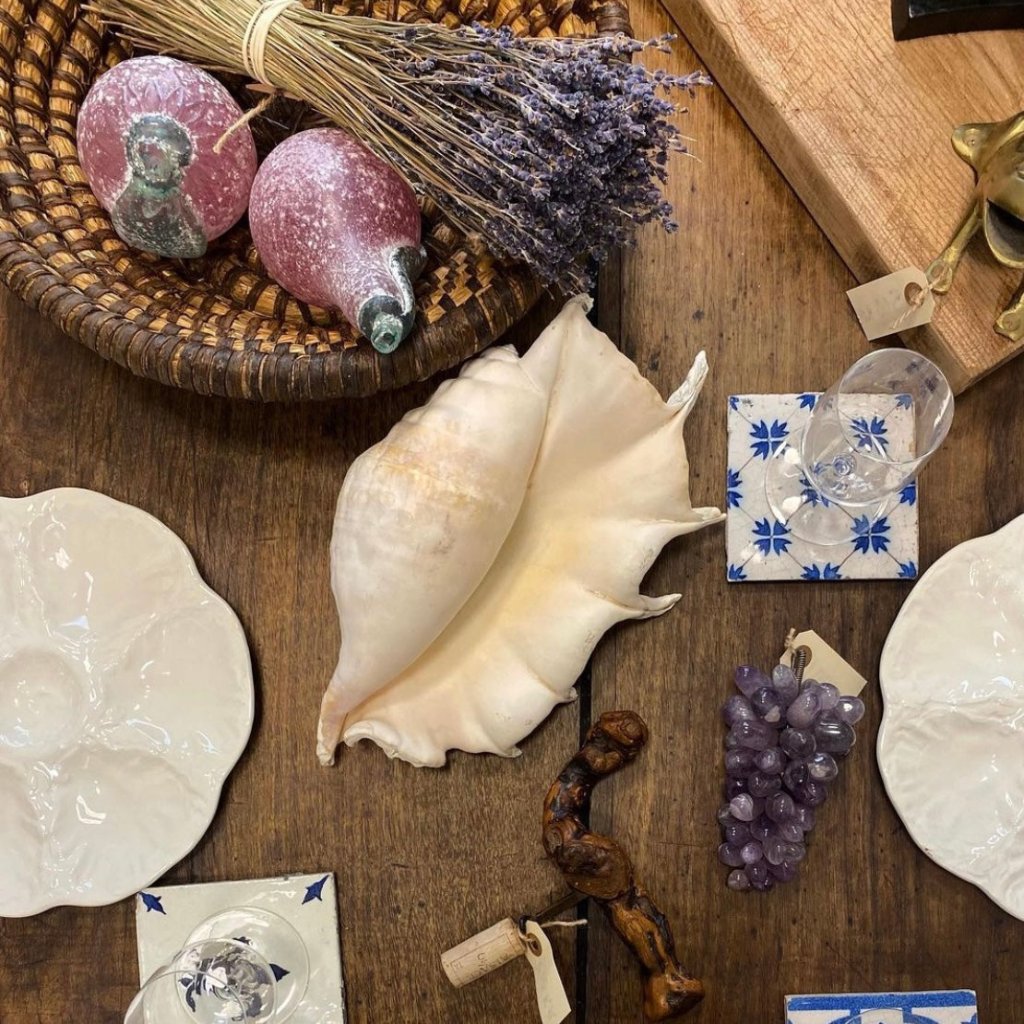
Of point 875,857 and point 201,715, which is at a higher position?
point 201,715

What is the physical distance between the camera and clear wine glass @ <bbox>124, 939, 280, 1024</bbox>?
2.18 ft

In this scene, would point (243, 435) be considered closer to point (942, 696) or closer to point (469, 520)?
point (469, 520)

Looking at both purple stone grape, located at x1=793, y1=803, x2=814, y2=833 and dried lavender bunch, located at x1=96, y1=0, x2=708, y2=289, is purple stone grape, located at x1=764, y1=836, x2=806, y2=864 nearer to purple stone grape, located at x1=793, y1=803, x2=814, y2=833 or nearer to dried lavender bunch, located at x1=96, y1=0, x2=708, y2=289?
purple stone grape, located at x1=793, y1=803, x2=814, y2=833

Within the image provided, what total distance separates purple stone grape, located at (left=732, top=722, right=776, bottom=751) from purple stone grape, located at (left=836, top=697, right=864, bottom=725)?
0.05 meters

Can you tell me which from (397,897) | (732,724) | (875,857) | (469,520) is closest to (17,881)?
(397,897)

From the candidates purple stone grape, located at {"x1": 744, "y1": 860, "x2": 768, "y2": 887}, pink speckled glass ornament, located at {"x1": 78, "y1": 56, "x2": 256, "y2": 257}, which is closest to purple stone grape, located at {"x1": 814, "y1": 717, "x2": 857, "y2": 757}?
purple stone grape, located at {"x1": 744, "y1": 860, "x2": 768, "y2": 887}

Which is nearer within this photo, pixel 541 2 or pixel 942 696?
pixel 541 2

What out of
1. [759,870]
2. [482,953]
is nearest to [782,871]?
[759,870]

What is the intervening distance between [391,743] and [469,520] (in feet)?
0.61

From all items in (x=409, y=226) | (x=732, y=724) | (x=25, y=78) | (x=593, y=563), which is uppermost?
(x=25, y=78)

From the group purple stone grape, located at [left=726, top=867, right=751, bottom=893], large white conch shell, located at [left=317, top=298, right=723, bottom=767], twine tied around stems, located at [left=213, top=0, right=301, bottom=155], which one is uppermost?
twine tied around stems, located at [left=213, top=0, right=301, bottom=155]

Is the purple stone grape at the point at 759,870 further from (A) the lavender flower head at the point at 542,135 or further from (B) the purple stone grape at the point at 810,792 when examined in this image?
(A) the lavender flower head at the point at 542,135

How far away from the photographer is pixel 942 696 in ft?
2.32

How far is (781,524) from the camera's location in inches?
28.2
